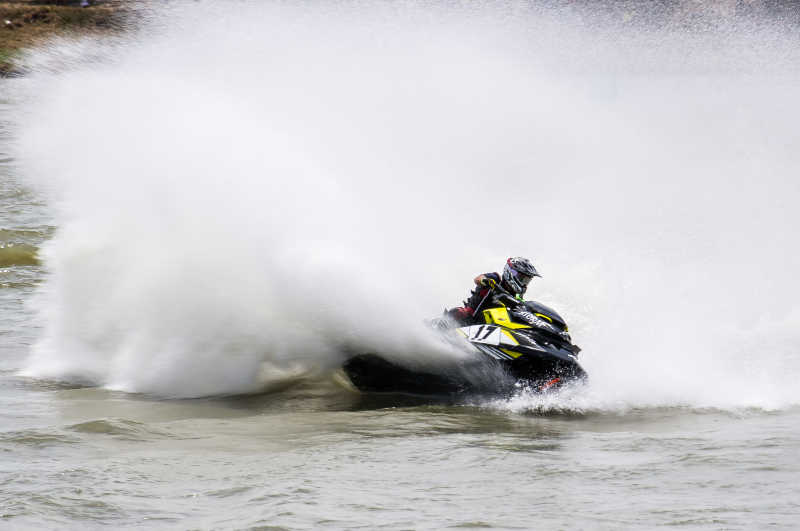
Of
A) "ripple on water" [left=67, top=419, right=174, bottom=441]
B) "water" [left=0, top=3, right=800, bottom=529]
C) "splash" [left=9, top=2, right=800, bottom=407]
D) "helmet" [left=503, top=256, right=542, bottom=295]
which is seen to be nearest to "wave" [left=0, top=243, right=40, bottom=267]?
"water" [left=0, top=3, right=800, bottom=529]

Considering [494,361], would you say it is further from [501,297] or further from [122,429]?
[122,429]

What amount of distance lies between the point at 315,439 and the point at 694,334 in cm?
612

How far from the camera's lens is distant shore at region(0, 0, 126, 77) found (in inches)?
1786

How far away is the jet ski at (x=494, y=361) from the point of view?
9.02m

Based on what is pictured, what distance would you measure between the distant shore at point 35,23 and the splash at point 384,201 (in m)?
24.7

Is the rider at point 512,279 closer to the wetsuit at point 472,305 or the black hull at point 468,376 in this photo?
the wetsuit at point 472,305

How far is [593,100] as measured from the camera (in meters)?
30.7

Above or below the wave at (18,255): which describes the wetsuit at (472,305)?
below

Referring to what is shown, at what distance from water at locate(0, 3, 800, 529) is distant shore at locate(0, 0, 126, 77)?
2447 cm

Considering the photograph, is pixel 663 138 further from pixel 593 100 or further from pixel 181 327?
pixel 181 327

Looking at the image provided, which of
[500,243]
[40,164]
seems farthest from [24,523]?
[500,243]

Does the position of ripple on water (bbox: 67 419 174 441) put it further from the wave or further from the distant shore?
the distant shore

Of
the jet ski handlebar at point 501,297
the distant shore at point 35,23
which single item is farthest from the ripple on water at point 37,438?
the distant shore at point 35,23

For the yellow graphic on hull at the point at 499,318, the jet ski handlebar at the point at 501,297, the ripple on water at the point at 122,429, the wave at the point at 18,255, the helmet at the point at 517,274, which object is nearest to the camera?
the ripple on water at the point at 122,429
